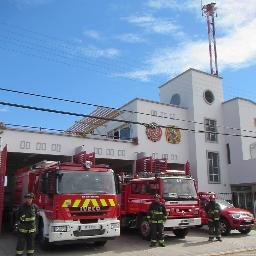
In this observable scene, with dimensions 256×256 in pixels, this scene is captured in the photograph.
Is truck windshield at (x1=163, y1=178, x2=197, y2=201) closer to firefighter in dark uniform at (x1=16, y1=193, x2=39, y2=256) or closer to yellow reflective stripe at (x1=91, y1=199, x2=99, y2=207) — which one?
yellow reflective stripe at (x1=91, y1=199, x2=99, y2=207)

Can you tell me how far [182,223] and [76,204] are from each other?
14.9 feet

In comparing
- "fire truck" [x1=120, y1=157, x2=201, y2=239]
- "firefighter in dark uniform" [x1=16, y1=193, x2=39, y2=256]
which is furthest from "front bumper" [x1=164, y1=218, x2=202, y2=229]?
"firefighter in dark uniform" [x1=16, y1=193, x2=39, y2=256]

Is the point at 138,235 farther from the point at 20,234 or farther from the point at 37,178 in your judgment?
the point at 20,234

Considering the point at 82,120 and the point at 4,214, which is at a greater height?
the point at 82,120

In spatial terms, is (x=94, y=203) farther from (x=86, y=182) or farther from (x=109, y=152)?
(x=109, y=152)

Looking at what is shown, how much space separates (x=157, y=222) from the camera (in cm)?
1393

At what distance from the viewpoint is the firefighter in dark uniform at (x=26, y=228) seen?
11.3 metres

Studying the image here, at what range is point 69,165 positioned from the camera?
12.9 meters

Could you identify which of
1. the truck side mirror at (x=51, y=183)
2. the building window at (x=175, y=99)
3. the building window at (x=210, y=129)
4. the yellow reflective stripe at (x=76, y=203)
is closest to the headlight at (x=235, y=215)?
the yellow reflective stripe at (x=76, y=203)

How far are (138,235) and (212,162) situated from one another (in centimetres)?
1419

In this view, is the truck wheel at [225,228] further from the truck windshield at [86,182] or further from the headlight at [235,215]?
the truck windshield at [86,182]

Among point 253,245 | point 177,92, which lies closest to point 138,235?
point 253,245

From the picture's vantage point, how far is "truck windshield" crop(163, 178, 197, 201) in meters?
15.3

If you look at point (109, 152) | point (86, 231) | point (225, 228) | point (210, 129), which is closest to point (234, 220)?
point (225, 228)
